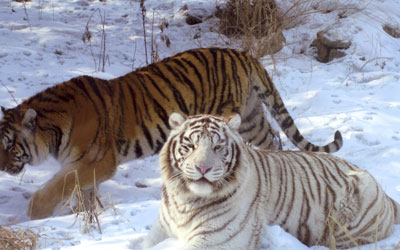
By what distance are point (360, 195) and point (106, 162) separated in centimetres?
217

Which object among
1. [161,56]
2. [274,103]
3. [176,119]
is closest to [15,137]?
[176,119]

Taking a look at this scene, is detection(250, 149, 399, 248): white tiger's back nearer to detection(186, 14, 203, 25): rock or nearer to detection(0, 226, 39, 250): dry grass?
detection(0, 226, 39, 250): dry grass

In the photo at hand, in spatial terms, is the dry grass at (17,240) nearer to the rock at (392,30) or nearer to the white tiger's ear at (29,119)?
the white tiger's ear at (29,119)

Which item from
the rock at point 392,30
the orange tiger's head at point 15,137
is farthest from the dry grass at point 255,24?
the orange tiger's head at point 15,137

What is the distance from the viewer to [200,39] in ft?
26.4

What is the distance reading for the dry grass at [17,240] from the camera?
285 cm

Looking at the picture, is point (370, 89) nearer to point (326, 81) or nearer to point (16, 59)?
point (326, 81)

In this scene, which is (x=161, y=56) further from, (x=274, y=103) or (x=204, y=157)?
(x=204, y=157)

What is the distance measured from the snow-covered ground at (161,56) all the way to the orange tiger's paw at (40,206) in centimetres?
18

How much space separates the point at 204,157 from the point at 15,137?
217 centimetres

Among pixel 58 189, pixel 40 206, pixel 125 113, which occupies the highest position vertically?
pixel 125 113

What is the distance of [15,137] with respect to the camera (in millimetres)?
4074

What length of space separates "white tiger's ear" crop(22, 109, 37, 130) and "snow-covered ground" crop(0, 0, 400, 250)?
2.26ft

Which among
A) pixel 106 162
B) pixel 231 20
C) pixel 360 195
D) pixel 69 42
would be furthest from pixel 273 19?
pixel 360 195
